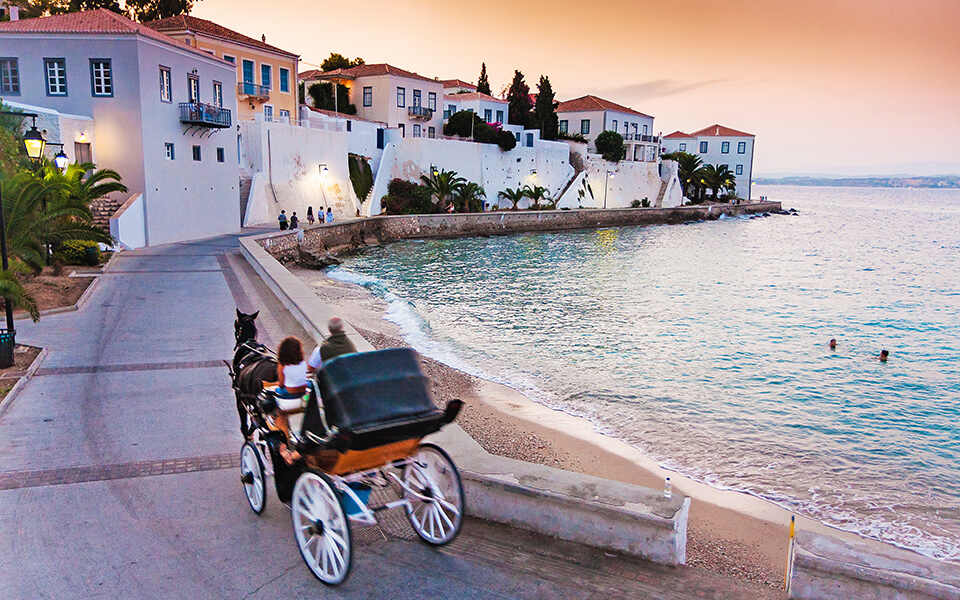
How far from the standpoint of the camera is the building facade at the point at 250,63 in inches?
1570

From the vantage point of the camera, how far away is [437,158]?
54.5 m

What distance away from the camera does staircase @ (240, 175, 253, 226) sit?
37094mm

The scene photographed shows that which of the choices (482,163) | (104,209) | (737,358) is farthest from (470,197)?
(737,358)

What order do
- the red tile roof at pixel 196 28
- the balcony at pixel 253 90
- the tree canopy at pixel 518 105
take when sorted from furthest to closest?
1. the tree canopy at pixel 518 105
2. the balcony at pixel 253 90
3. the red tile roof at pixel 196 28

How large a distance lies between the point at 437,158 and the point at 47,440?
49289 mm

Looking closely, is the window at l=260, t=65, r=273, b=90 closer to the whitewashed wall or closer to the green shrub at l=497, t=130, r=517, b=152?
the whitewashed wall

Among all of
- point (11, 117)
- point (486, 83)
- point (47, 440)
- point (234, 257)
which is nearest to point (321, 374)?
point (47, 440)

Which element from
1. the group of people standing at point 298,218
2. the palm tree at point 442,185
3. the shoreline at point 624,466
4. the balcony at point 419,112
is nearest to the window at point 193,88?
the group of people standing at point 298,218

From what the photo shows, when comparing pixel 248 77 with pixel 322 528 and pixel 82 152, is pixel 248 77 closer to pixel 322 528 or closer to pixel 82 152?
pixel 82 152

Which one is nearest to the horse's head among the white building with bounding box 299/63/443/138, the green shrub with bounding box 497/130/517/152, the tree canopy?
the white building with bounding box 299/63/443/138

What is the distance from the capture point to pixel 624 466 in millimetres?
10211

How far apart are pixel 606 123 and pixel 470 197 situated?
99.5ft

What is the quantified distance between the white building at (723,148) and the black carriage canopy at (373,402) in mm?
102182

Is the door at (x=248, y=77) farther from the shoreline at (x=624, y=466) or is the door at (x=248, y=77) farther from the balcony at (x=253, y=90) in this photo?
the shoreline at (x=624, y=466)
